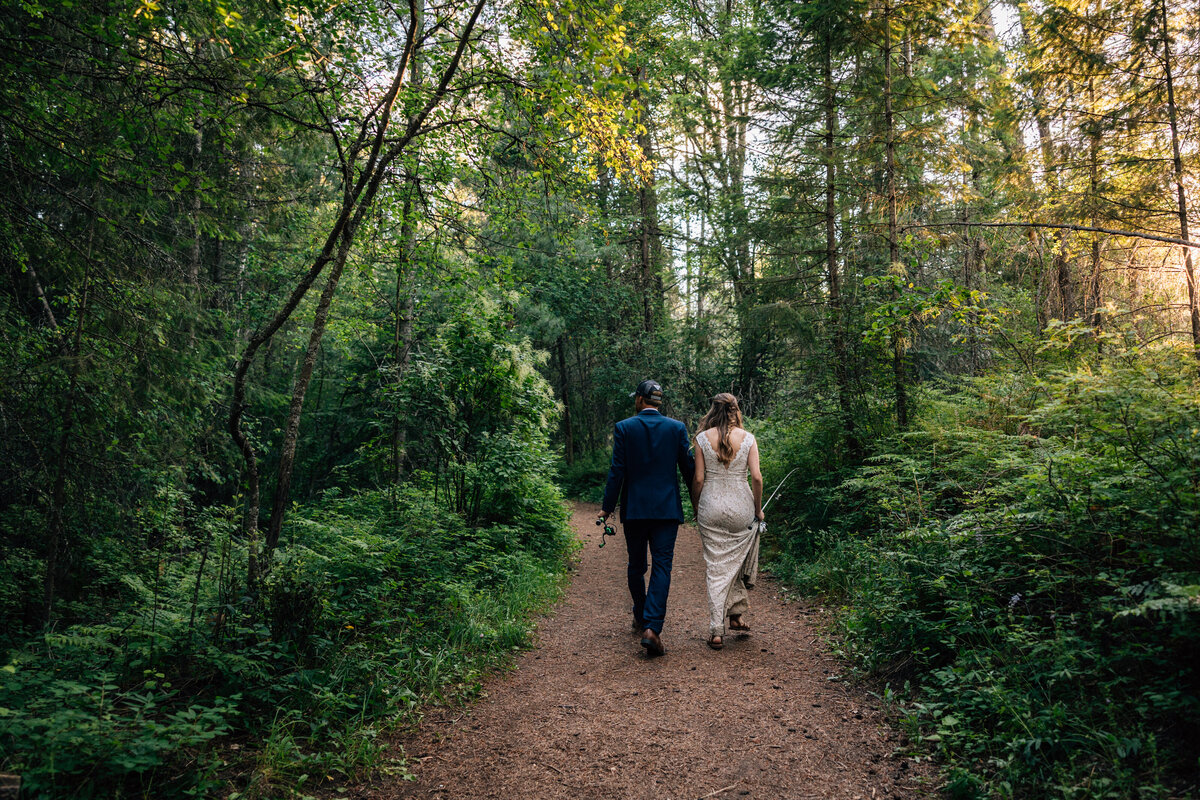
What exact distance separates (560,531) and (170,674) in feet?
20.3

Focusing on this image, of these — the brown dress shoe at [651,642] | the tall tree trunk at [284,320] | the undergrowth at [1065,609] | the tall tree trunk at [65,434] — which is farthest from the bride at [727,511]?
the tall tree trunk at [65,434]

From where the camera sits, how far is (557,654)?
546 centimetres

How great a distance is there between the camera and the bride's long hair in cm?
549

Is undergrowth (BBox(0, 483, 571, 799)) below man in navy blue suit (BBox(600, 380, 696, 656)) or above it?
below

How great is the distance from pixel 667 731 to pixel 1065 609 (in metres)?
2.57

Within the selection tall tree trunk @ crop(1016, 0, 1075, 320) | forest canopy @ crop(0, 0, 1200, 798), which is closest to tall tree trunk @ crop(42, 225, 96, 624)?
forest canopy @ crop(0, 0, 1200, 798)

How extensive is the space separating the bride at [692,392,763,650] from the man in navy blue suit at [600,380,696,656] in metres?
0.23

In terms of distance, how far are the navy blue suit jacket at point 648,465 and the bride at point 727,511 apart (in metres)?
0.21

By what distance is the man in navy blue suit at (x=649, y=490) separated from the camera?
529 centimetres

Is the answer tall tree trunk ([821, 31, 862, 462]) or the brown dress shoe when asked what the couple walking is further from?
tall tree trunk ([821, 31, 862, 462])

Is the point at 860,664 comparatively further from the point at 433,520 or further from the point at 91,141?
the point at 91,141

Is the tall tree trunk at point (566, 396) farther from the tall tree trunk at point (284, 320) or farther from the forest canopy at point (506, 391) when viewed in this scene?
the tall tree trunk at point (284, 320)

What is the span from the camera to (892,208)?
8.56 m

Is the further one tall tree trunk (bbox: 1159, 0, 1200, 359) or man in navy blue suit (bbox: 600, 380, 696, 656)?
tall tree trunk (bbox: 1159, 0, 1200, 359)
